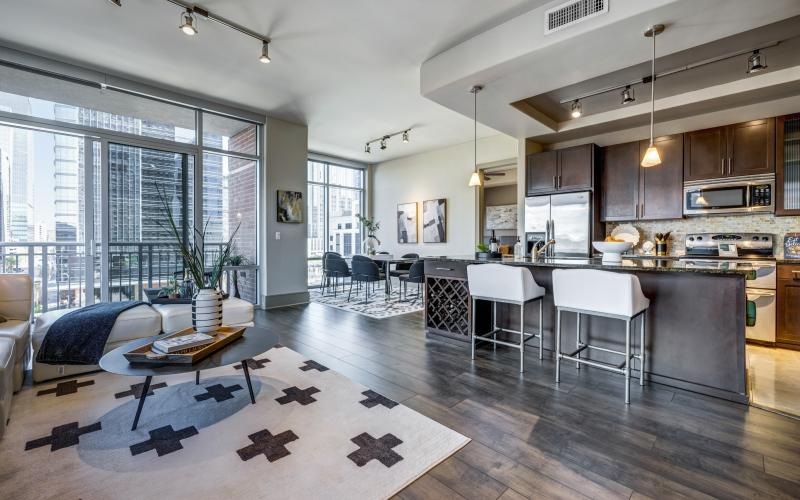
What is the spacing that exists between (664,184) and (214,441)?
5475mm

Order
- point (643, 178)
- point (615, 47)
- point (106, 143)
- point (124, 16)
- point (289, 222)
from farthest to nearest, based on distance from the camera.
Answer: point (289, 222)
point (643, 178)
point (106, 143)
point (124, 16)
point (615, 47)

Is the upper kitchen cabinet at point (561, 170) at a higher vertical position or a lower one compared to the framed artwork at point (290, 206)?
higher

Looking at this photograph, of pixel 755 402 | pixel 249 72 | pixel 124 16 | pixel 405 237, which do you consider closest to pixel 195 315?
pixel 124 16

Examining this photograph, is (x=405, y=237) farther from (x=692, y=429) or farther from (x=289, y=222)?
(x=692, y=429)

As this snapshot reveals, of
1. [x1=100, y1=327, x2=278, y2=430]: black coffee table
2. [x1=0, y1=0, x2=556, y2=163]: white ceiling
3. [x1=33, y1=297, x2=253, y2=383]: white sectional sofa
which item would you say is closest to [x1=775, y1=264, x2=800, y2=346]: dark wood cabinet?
[x1=0, y1=0, x2=556, y2=163]: white ceiling

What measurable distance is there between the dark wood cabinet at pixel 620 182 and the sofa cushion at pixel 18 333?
245 inches

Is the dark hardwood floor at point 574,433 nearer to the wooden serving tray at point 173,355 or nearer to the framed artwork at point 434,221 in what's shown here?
the wooden serving tray at point 173,355

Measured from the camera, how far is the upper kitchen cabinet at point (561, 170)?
4953 millimetres

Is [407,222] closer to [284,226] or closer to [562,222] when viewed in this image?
[284,226]

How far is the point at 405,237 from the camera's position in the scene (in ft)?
26.5

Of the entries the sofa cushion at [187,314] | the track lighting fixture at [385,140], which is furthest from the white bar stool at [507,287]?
the track lighting fixture at [385,140]

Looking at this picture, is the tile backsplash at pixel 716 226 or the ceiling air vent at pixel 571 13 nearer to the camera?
the ceiling air vent at pixel 571 13

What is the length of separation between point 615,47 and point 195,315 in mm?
3743

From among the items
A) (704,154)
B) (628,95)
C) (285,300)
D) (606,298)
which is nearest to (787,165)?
(704,154)
